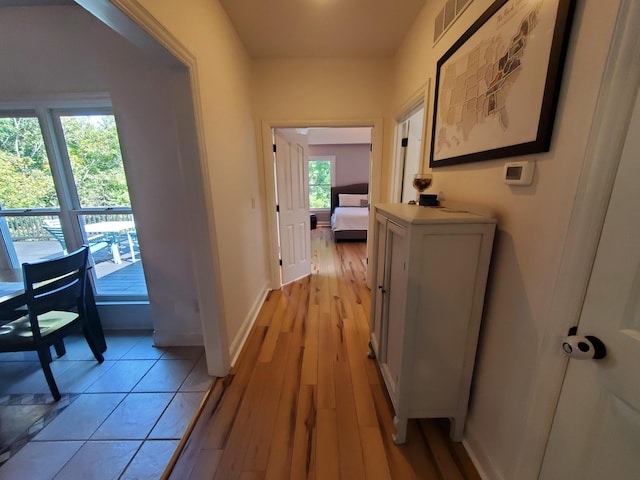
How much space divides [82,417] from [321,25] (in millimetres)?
3420

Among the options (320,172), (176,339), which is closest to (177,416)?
(176,339)

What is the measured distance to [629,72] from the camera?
1.99ft

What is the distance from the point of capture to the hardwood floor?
3.96 ft

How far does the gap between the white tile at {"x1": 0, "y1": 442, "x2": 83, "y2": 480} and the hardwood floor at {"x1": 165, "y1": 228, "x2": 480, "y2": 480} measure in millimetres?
593

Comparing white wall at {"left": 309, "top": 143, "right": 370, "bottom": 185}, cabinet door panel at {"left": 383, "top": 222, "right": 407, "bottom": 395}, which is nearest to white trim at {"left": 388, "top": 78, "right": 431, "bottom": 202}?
cabinet door panel at {"left": 383, "top": 222, "right": 407, "bottom": 395}

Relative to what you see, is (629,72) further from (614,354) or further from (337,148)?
(337,148)

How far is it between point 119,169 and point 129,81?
0.72 metres

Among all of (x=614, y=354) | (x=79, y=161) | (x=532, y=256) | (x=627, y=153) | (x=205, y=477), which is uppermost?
(x=79, y=161)

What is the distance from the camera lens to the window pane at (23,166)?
2025 mm

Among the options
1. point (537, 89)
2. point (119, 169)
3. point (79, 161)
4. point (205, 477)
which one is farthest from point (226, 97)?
point (205, 477)

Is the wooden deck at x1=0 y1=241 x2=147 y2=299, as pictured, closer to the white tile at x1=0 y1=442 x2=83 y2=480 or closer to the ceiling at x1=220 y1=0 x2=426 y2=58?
the white tile at x1=0 y1=442 x2=83 y2=480

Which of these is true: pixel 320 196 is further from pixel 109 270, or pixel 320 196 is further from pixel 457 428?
pixel 457 428

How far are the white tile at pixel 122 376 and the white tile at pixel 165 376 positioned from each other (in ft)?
0.18

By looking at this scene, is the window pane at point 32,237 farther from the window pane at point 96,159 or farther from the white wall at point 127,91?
the white wall at point 127,91
